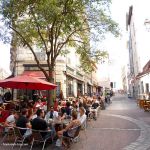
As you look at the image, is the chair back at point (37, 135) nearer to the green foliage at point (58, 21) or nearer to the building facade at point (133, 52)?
the green foliage at point (58, 21)

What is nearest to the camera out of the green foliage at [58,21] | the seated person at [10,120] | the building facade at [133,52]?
the seated person at [10,120]

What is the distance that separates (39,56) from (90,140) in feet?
58.2

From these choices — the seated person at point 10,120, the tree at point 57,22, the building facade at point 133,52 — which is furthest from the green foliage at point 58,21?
the building facade at point 133,52

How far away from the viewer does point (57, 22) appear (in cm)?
1617

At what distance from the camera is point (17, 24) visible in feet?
58.0

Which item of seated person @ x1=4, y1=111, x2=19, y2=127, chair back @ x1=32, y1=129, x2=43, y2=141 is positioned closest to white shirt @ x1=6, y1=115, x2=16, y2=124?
A: seated person @ x1=4, y1=111, x2=19, y2=127

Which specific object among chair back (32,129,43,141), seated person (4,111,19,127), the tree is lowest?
chair back (32,129,43,141)

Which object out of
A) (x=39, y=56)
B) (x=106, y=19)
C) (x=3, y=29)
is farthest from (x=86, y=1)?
(x=39, y=56)

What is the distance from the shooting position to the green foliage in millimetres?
14984

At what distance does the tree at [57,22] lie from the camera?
14992 millimetres

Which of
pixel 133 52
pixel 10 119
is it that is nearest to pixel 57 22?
pixel 10 119

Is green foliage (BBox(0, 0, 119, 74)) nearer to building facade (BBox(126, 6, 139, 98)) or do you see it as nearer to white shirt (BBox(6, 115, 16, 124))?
white shirt (BBox(6, 115, 16, 124))

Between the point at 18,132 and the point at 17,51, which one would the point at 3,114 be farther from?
the point at 17,51

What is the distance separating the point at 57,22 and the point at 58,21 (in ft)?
0.66
